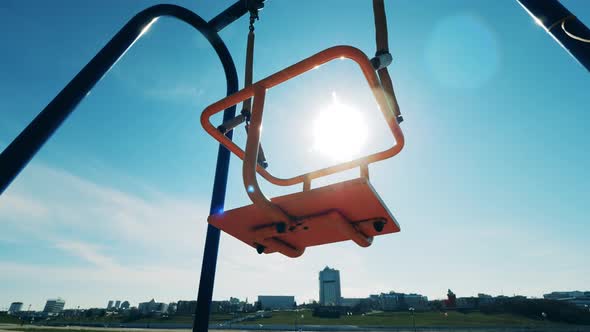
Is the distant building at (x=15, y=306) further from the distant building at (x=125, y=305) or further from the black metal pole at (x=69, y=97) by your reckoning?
the black metal pole at (x=69, y=97)

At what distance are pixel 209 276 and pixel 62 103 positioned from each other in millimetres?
2564

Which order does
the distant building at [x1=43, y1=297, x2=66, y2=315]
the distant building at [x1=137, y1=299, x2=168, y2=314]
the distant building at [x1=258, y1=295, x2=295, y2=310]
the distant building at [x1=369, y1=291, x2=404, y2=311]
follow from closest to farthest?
the distant building at [x1=369, y1=291, x2=404, y2=311] → the distant building at [x1=258, y1=295, x2=295, y2=310] → the distant building at [x1=137, y1=299, x2=168, y2=314] → the distant building at [x1=43, y1=297, x2=66, y2=315]

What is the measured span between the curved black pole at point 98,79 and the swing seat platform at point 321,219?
2019 millimetres

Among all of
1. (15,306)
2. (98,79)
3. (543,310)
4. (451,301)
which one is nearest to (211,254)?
(98,79)

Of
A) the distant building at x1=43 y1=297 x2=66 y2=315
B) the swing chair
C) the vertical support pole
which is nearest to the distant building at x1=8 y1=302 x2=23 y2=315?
the distant building at x1=43 y1=297 x2=66 y2=315

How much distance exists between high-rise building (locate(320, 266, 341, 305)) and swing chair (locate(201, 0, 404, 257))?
14014 centimetres

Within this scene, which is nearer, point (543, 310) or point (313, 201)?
point (313, 201)

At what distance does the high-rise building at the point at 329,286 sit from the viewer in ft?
436

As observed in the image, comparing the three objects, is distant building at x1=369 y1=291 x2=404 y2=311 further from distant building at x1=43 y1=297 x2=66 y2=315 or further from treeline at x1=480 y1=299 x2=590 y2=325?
distant building at x1=43 y1=297 x2=66 y2=315

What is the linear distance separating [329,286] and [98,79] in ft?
480

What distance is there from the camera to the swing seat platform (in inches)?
65.3

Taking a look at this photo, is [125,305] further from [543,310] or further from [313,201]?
[313,201]

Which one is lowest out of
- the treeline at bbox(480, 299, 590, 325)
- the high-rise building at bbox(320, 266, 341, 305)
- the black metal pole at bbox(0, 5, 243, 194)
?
the treeline at bbox(480, 299, 590, 325)

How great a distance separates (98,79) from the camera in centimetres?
355
